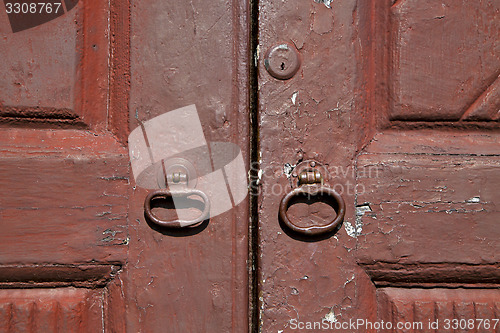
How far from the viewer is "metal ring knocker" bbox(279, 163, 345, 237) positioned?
556mm

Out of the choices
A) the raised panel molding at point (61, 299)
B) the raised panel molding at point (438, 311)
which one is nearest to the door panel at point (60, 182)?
the raised panel molding at point (61, 299)

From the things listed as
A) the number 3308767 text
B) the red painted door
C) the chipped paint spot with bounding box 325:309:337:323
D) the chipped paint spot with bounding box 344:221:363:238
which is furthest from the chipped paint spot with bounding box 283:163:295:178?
the number 3308767 text

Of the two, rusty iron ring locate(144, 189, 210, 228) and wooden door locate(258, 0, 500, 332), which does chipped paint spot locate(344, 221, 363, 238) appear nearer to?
wooden door locate(258, 0, 500, 332)

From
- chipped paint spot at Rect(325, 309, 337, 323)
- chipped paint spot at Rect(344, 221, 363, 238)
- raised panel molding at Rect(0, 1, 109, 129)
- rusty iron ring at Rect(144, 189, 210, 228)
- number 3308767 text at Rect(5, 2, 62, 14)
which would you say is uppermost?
number 3308767 text at Rect(5, 2, 62, 14)

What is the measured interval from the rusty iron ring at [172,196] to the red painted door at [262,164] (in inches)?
0.9

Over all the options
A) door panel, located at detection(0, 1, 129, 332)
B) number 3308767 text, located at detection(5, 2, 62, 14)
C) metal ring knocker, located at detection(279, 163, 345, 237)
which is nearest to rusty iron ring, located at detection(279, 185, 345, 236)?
metal ring knocker, located at detection(279, 163, 345, 237)

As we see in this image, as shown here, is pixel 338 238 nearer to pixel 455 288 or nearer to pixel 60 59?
pixel 455 288

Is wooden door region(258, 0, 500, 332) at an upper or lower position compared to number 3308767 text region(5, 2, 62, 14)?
lower

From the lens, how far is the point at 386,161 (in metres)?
0.59

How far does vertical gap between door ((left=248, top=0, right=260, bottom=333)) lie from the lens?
0.58 metres

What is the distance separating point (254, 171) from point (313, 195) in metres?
0.10

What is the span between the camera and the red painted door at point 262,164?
0.58 meters

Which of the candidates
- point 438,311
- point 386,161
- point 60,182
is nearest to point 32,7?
point 60,182

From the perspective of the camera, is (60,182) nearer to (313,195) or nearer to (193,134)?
(193,134)
